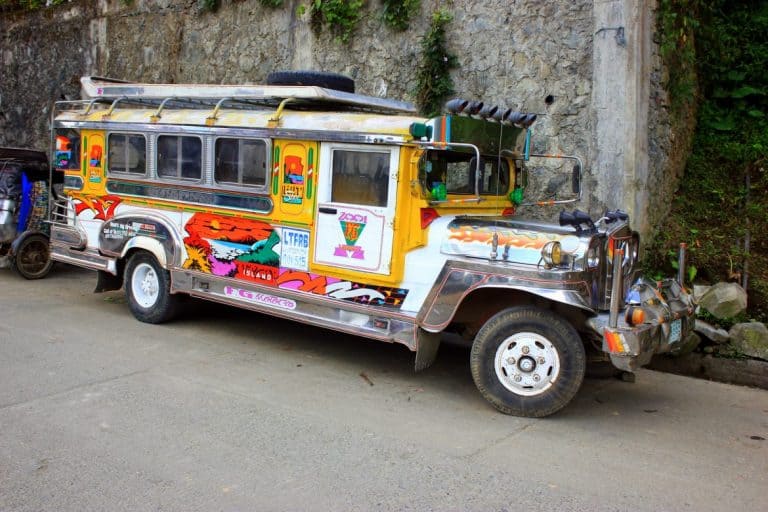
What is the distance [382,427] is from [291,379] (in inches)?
54.4

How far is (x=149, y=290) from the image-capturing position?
8.16 meters

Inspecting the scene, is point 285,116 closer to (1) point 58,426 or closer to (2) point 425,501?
(1) point 58,426

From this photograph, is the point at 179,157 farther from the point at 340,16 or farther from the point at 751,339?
the point at 751,339

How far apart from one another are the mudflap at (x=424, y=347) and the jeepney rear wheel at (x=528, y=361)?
1.77 ft

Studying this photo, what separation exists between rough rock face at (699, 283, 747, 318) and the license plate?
5.96 ft

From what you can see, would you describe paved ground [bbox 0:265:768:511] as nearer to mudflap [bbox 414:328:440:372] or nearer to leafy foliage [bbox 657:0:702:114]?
mudflap [bbox 414:328:440:372]

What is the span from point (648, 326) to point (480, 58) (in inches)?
202

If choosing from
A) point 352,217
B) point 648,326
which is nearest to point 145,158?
point 352,217

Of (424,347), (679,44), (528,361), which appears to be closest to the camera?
(528,361)

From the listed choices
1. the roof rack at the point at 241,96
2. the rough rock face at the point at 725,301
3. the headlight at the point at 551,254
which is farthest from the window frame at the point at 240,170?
the rough rock face at the point at 725,301

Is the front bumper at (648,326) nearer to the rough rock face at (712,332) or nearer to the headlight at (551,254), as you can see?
A: the headlight at (551,254)

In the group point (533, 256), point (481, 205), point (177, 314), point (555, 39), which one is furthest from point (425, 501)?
point (555, 39)

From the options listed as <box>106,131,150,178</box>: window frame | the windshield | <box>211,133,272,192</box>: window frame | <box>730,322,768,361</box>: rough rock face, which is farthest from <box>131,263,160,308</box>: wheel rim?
<box>730,322,768,361</box>: rough rock face

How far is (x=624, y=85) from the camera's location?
25.8 ft
